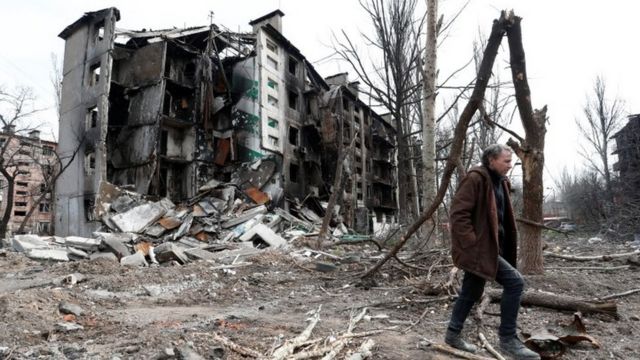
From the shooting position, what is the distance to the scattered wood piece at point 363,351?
10.4 feet

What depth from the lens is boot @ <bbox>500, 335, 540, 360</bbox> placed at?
3.07m

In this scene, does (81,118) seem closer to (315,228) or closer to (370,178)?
(315,228)

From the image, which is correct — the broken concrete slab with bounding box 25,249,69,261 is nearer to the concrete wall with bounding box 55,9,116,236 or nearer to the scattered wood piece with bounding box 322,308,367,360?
the concrete wall with bounding box 55,9,116,236

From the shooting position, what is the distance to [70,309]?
16.6 feet

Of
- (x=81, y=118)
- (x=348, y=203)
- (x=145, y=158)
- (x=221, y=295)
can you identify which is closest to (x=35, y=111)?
(x=81, y=118)

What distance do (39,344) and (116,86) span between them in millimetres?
20395

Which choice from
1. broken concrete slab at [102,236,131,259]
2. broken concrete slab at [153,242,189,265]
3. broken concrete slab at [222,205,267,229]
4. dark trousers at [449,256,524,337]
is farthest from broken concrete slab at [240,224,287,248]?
dark trousers at [449,256,524,337]

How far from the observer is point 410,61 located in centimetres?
1518

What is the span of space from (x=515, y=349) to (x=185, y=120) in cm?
2154

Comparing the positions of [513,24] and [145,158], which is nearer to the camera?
[513,24]

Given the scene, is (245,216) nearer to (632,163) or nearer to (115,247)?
(115,247)

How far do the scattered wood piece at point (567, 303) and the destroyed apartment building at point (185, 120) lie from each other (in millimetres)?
15361

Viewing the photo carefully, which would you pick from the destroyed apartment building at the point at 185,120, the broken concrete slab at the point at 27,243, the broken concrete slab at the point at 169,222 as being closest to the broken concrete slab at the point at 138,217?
the broken concrete slab at the point at 169,222

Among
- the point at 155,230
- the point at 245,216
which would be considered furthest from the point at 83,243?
the point at 245,216
